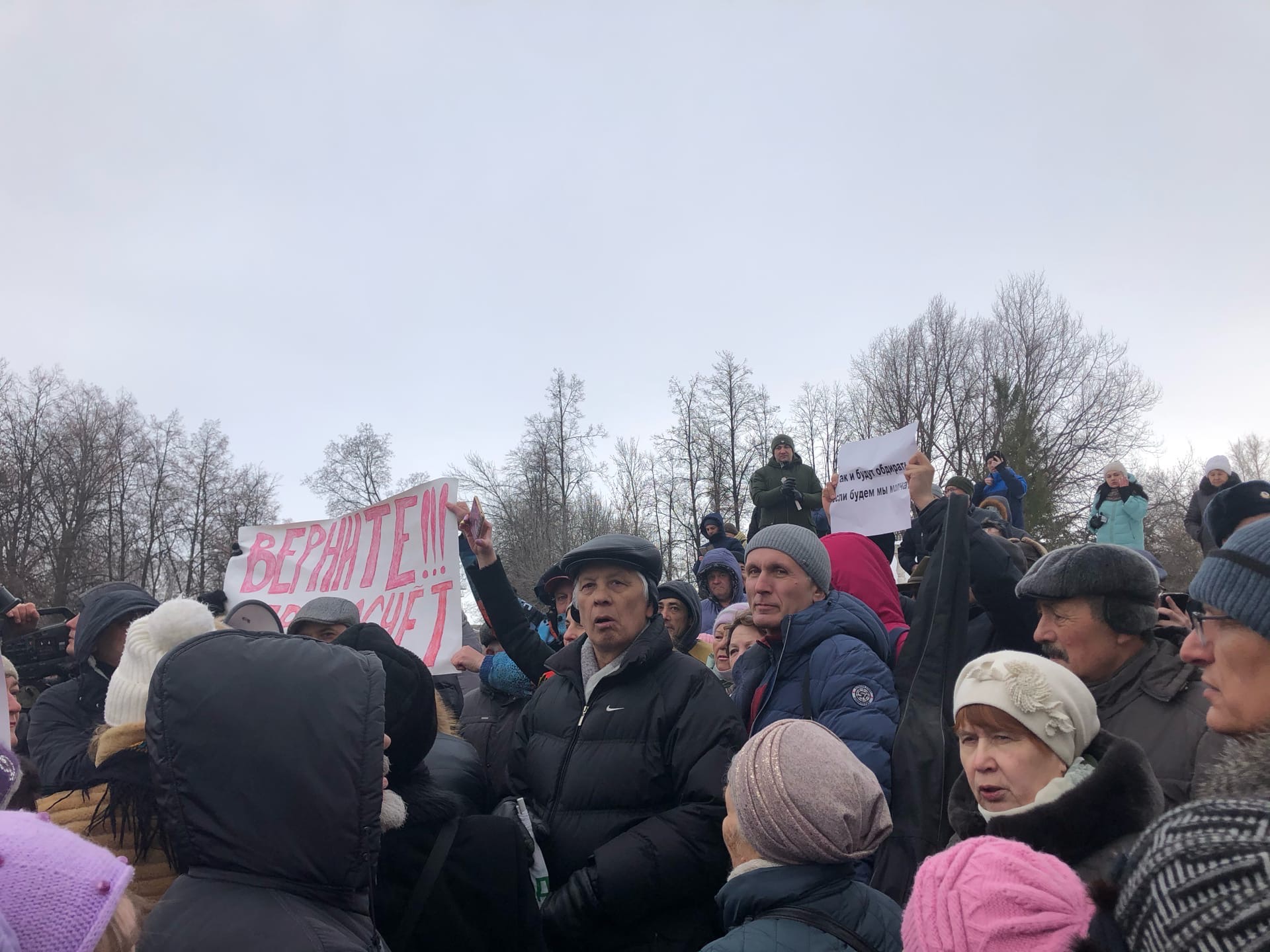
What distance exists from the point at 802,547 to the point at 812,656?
522 millimetres

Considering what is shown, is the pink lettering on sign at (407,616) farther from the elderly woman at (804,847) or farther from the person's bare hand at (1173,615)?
the person's bare hand at (1173,615)

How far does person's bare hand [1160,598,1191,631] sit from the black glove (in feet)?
7.12

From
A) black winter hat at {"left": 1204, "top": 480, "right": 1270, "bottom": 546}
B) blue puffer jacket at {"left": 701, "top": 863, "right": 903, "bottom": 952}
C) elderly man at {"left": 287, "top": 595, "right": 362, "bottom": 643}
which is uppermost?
black winter hat at {"left": 1204, "top": 480, "right": 1270, "bottom": 546}

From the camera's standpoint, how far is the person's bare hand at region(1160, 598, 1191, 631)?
10.5ft

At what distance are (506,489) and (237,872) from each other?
39878 mm

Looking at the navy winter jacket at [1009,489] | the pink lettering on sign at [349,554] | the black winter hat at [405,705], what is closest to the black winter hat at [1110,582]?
the black winter hat at [405,705]

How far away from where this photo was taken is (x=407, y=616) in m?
5.21

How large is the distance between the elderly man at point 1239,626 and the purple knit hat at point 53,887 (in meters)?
1.94

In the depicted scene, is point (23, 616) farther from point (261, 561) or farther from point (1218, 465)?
point (1218, 465)

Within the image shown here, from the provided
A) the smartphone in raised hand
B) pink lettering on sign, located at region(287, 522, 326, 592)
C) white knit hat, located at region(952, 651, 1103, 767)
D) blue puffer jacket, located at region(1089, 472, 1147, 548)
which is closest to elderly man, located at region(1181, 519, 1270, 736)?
white knit hat, located at region(952, 651, 1103, 767)

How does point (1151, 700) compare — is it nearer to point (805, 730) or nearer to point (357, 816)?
point (805, 730)

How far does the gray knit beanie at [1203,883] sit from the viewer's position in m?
0.99

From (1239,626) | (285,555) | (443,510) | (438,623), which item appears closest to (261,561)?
(285,555)

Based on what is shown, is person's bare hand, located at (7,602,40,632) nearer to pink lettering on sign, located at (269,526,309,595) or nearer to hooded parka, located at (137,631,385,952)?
pink lettering on sign, located at (269,526,309,595)
